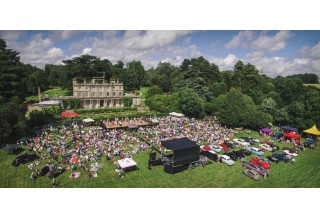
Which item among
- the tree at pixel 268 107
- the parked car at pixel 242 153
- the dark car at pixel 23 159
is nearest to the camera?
the dark car at pixel 23 159

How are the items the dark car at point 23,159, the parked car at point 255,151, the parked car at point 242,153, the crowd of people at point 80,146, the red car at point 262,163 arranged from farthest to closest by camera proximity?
the parked car at point 255,151 → the parked car at point 242,153 → the crowd of people at point 80,146 → the red car at point 262,163 → the dark car at point 23,159

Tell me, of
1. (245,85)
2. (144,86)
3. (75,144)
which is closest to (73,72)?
(144,86)

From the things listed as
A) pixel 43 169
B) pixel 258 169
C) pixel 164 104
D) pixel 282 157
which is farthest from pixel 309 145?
pixel 43 169

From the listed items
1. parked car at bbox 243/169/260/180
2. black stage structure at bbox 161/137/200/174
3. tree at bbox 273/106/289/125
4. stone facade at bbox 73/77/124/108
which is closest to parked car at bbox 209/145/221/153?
black stage structure at bbox 161/137/200/174

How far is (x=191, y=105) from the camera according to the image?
41406 millimetres

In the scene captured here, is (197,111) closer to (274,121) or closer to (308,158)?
(274,121)

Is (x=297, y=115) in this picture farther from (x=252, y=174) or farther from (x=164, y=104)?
(x=164, y=104)

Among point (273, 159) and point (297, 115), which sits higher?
point (297, 115)

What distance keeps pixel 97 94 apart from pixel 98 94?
0.73ft

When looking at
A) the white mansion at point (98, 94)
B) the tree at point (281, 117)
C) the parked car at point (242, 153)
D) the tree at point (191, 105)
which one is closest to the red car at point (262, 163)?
the parked car at point (242, 153)

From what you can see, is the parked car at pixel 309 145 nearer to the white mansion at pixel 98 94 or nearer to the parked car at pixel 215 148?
the parked car at pixel 215 148

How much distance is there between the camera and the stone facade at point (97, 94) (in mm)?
50062
